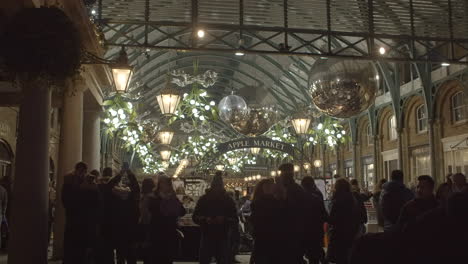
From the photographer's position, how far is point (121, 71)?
8.66 meters

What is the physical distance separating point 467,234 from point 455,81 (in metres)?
21.7

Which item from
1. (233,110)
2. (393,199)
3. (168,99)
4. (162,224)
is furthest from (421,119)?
(162,224)

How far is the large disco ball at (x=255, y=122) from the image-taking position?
14461 millimetres

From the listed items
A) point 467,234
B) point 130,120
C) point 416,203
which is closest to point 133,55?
point 130,120

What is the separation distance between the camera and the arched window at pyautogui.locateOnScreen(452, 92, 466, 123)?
73.2 feet

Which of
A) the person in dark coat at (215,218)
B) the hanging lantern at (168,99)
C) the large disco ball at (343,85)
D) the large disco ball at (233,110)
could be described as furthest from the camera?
the large disco ball at (233,110)

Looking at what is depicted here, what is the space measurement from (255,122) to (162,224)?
6.84m

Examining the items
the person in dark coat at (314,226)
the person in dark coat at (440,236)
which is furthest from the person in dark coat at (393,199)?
the person in dark coat at (440,236)

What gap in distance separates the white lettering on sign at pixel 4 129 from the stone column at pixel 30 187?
9.95 metres

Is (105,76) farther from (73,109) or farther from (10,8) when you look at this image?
(10,8)

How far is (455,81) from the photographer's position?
22.5 meters

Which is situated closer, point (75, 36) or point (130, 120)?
point (75, 36)

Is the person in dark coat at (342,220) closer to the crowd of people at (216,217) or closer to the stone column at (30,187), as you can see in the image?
the crowd of people at (216,217)

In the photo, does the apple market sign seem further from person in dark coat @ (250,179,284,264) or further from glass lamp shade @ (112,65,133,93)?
person in dark coat @ (250,179,284,264)
